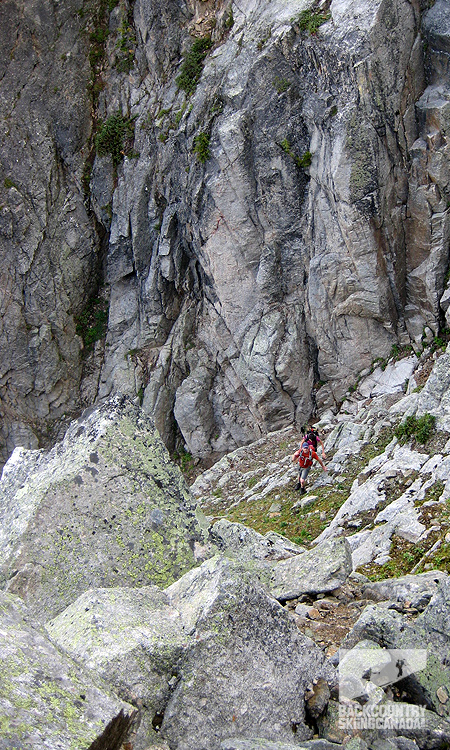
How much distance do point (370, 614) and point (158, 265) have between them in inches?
926

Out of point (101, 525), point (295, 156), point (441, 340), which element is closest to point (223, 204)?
point (295, 156)

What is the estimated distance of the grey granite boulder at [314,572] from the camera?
7.54m

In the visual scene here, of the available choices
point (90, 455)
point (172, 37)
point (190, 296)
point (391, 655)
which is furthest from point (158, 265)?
point (391, 655)

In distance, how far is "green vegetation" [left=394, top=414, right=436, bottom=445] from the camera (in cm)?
1272

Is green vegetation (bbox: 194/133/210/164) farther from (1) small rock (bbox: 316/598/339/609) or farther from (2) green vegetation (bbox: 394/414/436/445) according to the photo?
(1) small rock (bbox: 316/598/339/609)

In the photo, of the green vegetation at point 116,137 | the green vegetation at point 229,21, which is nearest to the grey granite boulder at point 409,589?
the green vegetation at point 229,21

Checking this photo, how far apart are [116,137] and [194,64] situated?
5793 millimetres

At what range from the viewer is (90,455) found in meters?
6.27

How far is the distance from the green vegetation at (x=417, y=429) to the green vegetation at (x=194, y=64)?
18.3m

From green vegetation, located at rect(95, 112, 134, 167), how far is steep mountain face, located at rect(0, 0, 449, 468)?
0.27ft

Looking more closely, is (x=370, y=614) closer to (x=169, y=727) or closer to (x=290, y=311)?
(x=169, y=727)

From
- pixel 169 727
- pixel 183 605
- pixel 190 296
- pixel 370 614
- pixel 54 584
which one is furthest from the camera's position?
pixel 190 296

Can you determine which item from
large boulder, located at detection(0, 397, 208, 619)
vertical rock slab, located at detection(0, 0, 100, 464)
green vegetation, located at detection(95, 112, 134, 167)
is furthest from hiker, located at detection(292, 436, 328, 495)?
green vegetation, located at detection(95, 112, 134, 167)

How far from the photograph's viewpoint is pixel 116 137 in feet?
96.6
